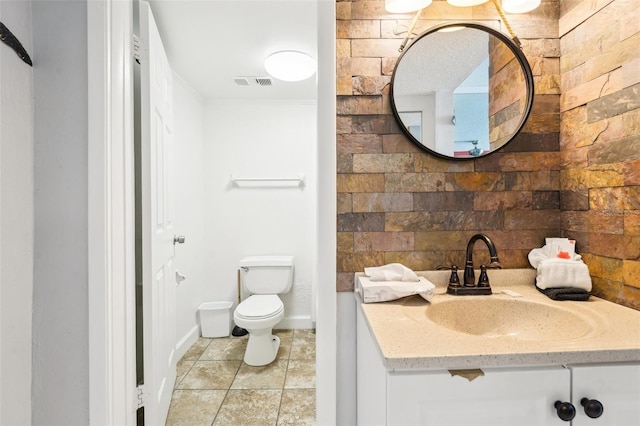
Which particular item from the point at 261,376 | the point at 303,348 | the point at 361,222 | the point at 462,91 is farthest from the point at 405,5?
the point at 303,348

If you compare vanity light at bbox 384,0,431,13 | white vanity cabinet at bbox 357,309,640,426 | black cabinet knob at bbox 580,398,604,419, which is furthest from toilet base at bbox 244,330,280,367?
vanity light at bbox 384,0,431,13

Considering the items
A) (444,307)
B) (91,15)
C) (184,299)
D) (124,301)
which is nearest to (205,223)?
(184,299)

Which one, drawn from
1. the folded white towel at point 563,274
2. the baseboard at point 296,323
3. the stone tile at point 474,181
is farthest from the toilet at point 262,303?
the folded white towel at point 563,274

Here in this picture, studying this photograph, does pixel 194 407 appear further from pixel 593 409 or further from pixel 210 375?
pixel 593 409

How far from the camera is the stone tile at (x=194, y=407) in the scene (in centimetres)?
170

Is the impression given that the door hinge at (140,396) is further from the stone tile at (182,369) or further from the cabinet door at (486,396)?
the cabinet door at (486,396)

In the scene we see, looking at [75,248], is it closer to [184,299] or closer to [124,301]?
[124,301]

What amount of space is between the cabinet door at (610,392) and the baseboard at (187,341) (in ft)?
7.95

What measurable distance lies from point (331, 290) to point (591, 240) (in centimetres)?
97

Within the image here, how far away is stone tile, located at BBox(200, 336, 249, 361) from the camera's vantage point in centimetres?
238

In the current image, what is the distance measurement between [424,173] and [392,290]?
49 cm

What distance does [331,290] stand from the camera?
1.18 meters

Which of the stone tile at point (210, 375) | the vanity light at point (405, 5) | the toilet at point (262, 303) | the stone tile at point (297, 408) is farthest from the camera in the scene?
the toilet at point (262, 303)

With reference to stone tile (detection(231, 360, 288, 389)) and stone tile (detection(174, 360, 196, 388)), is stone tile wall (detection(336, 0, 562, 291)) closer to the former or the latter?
stone tile (detection(231, 360, 288, 389))
